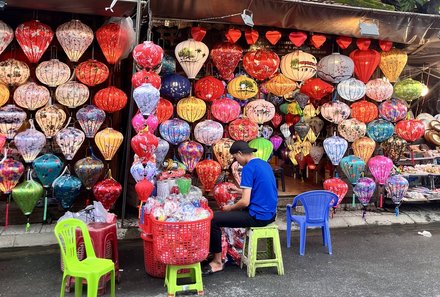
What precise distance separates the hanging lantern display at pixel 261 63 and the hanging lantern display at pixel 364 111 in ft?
5.69

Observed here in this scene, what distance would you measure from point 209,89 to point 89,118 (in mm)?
1923

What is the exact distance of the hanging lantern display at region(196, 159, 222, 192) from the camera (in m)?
6.35

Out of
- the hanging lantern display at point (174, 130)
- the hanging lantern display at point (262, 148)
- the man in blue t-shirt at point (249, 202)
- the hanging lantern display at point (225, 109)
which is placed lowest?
the man in blue t-shirt at point (249, 202)

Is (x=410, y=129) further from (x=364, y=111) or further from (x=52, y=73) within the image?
(x=52, y=73)

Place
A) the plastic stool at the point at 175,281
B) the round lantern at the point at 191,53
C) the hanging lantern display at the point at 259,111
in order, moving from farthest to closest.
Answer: the hanging lantern display at the point at 259,111, the round lantern at the point at 191,53, the plastic stool at the point at 175,281

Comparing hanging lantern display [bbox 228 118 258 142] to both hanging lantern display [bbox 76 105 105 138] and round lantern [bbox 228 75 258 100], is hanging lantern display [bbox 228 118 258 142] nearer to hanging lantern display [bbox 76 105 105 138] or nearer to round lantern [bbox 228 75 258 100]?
round lantern [bbox 228 75 258 100]

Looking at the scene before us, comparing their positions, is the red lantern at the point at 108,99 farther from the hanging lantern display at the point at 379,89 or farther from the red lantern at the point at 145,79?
the hanging lantern display at the point at 379,89

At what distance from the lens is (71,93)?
19.4ft

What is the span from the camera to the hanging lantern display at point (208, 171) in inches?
250

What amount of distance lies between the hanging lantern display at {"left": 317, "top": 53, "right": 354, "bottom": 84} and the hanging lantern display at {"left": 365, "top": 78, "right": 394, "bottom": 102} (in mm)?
451

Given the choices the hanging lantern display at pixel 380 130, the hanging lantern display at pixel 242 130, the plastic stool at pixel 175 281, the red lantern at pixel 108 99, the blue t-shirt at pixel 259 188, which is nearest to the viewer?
the plastic stool at pixel 175 281

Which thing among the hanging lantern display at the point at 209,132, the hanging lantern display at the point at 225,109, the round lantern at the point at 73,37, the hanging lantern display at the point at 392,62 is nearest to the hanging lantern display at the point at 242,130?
the hanging lantern display at the point at 225,109

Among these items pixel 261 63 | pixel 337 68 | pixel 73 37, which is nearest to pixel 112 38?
pixel 73 37

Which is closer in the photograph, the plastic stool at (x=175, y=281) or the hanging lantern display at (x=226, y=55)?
the plastic stool at (x=175, y=281)
